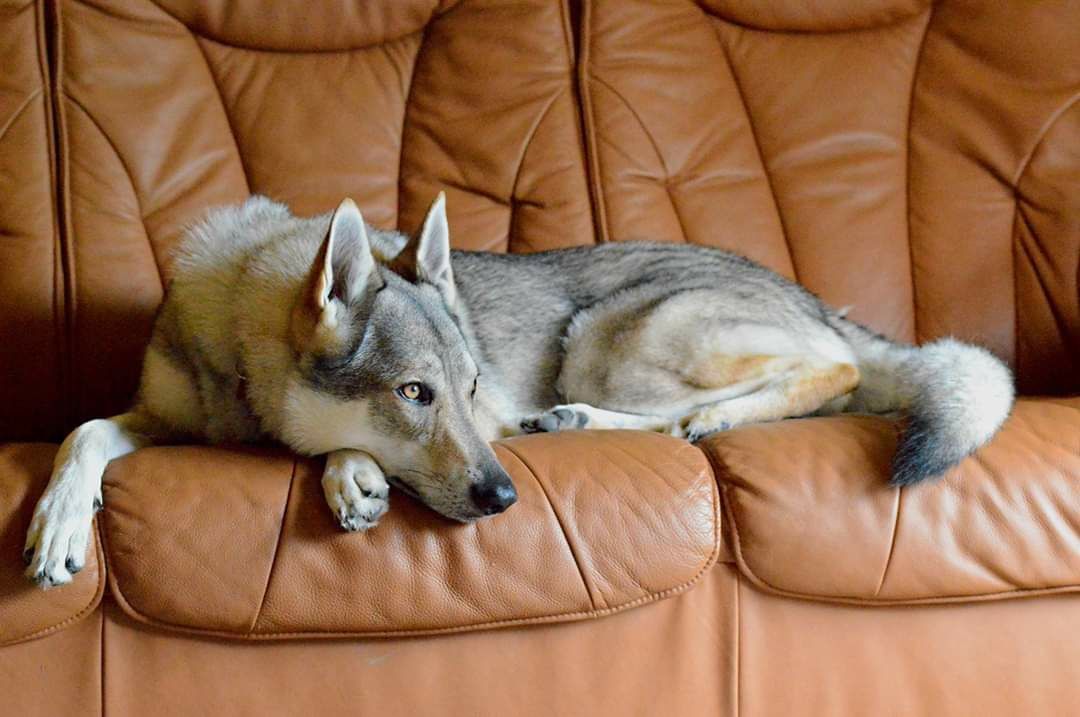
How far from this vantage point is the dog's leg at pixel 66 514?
153 cm

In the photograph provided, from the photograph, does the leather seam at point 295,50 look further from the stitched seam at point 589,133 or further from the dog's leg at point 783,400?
the dog's leg at point 783,400

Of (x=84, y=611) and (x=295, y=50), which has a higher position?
(x=295, y=50)

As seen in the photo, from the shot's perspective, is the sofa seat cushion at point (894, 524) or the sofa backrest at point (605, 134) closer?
the sofa seat cushion at point (894, 524)

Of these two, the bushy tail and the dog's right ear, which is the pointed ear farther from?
the bushy tail

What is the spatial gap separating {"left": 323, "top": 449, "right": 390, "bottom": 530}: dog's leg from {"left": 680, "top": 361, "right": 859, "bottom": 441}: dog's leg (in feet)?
2.44

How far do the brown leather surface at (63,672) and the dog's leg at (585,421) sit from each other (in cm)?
98

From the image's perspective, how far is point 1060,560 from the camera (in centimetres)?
179

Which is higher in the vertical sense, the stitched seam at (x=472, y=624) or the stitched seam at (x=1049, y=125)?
the stitched seam at (x=1049, y=125)

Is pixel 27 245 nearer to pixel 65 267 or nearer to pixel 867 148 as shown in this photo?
pixel 65 267

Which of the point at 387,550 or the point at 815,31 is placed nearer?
the point at 387,550

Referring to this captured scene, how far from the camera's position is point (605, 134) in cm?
292

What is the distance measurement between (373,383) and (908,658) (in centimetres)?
113

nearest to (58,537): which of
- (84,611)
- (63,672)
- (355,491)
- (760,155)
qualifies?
(84,611)

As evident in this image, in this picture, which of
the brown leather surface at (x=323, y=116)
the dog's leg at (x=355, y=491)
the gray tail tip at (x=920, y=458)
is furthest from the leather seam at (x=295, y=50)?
the gray tail tip at (x=920, y=458)
